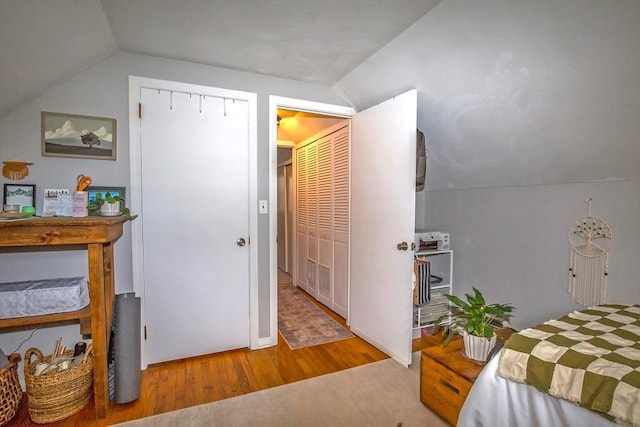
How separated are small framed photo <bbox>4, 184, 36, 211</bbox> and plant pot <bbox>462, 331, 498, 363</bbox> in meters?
2.62

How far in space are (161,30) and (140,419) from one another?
7.31 ft

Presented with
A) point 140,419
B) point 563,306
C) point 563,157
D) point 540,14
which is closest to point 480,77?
point 540,14

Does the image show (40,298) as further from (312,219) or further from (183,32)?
(312,219)

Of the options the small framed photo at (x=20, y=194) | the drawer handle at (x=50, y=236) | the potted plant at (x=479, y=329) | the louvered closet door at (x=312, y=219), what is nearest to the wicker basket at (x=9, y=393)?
the drawer handle at (x=50, y=236)

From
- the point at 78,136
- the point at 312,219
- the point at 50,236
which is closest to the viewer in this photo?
the point at 50,236

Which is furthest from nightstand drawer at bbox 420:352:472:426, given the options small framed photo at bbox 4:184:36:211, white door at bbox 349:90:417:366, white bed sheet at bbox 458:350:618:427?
small framed photo at bbox 4:184:36:211

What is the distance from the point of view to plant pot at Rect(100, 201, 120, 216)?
183cm

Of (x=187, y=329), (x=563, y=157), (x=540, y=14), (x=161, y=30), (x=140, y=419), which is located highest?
(x=161, y=30)

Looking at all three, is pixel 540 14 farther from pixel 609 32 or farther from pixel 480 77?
pixel 480 77

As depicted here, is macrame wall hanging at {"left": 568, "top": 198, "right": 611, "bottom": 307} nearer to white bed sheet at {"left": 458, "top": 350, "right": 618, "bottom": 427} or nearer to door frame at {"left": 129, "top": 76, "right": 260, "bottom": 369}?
white bed sheet at {"left": 458, "top": 350, "right": 618, "bottom": 427}

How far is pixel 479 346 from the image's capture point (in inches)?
60.8

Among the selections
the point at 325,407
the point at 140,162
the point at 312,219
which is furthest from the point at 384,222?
the point at 140,162

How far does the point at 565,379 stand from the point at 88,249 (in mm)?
2134

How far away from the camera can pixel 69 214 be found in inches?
71.1
